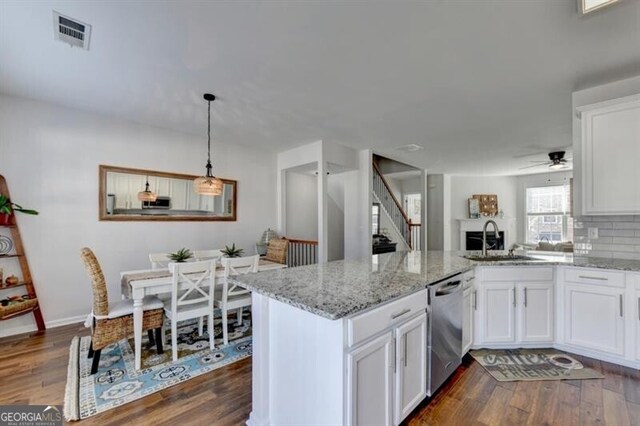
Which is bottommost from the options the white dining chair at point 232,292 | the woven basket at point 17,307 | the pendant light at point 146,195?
the woven basket at point 17,307

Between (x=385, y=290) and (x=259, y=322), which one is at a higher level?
(x=385, y=290)

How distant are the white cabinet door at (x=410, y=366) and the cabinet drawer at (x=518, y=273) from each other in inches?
47.9

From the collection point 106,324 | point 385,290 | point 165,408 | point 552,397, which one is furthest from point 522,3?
point 106,324

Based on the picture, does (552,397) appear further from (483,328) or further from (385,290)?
(385,290)

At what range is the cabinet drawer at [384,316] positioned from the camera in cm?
137

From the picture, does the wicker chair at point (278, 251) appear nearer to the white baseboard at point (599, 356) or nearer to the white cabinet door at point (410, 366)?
the white cabinet door at point (410, 366)

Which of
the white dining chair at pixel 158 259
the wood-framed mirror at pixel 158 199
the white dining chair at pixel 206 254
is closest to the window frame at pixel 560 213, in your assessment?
the wood-framed mirror at pixel 158 199

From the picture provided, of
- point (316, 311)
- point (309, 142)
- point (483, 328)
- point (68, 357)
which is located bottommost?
point (68, 357)

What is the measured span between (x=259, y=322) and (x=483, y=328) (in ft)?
7.24

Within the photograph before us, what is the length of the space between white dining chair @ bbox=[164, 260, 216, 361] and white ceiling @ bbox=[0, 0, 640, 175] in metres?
1.81

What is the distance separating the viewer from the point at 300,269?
2.29 metres

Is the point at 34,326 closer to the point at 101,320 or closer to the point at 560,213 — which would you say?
the point at 101,320

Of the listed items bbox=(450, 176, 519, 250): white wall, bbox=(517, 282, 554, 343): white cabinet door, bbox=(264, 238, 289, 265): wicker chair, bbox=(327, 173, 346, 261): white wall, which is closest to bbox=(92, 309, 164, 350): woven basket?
bbox=(264, 238, 289, 265): wicker chair

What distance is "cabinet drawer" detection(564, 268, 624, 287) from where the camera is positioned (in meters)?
2.47
